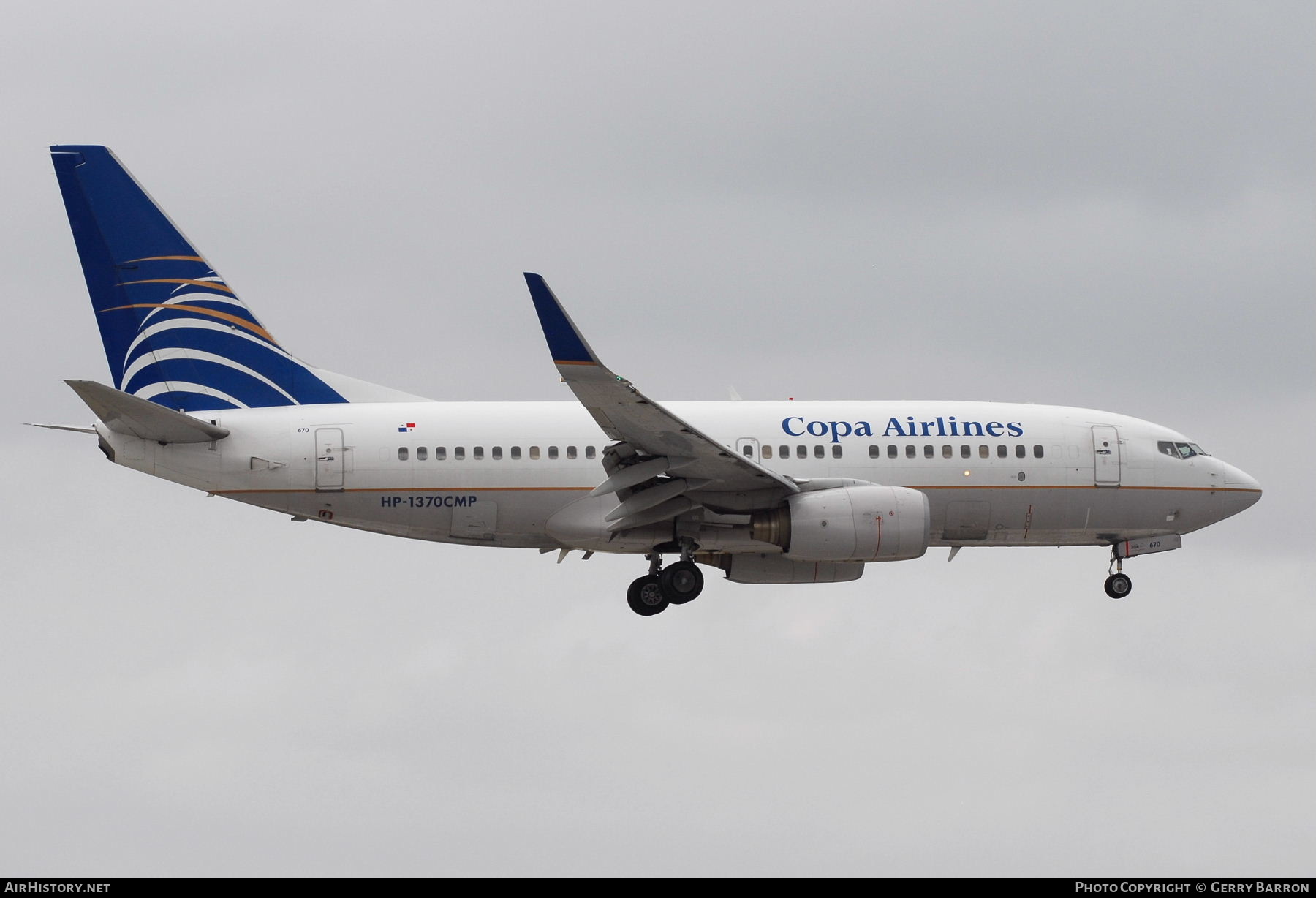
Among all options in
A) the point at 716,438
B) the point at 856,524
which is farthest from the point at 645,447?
the point at 856,524

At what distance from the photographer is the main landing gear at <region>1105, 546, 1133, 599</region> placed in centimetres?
4475

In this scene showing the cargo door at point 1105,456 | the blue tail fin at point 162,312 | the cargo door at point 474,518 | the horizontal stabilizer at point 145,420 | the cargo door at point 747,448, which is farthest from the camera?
the cargo door at point 1105,456

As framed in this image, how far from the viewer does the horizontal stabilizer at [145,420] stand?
37.5m

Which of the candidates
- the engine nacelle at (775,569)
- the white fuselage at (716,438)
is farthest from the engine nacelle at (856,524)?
the engine nacelle at (775,569)

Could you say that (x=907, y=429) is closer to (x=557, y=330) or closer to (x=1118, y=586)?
(x=1118, y=586)

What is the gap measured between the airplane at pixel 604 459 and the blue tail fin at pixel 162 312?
1.9 inches

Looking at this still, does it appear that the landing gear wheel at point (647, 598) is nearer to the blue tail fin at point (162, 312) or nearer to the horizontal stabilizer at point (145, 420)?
the blue tail fin at point (162, 312)

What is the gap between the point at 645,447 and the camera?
39.0 metres

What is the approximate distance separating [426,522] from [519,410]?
10.9ft

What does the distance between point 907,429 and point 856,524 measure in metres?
3.87

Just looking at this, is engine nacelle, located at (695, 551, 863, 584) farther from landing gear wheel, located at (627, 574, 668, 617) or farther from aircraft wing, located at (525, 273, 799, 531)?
aircraft wing, located at (525, 273, 799, 531)

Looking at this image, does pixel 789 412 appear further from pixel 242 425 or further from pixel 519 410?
pixel 242 425

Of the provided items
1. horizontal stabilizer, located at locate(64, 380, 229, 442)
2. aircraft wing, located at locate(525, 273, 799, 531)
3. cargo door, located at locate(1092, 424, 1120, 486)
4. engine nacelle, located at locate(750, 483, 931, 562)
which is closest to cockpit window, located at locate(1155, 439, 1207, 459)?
cargo door, located at locate(1092, 424, 1120, 486)

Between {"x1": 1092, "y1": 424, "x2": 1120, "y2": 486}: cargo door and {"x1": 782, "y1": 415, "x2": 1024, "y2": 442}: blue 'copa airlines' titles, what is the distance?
199 cm
